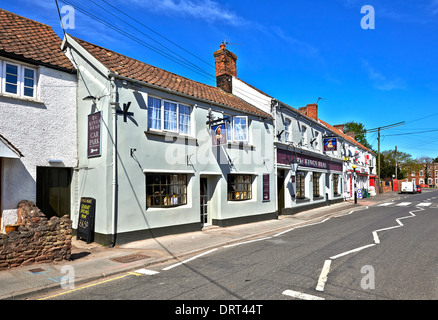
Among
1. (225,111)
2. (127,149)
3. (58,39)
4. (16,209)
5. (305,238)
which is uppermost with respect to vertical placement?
(58,39)

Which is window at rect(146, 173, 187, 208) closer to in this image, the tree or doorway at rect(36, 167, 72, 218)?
doorway at rect(36, 167, 72, 218)

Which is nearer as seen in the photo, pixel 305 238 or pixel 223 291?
pixel 223 291

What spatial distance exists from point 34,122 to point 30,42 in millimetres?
3319

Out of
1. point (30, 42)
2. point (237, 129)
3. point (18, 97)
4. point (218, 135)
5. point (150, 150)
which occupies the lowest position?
point (150, 150)

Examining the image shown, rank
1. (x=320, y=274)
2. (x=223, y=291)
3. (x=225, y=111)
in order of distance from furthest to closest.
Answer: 1. (x=225, y=111)
2. (x=320, y=274)
3. (x=223, y=291)

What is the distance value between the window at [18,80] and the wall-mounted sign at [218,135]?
7.00 metres

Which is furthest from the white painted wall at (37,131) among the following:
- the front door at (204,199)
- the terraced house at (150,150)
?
the front door at (204,199)

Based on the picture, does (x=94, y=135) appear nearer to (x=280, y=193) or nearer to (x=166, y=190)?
(x=166, y=190)

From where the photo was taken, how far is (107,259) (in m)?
8.24

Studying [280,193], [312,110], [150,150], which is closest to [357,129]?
[312,110]
